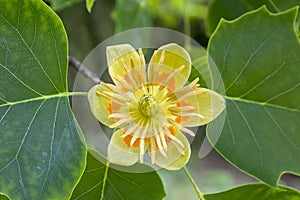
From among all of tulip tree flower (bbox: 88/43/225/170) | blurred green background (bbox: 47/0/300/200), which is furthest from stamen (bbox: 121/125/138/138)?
blurred green background (bbox: 47/0/300/200)

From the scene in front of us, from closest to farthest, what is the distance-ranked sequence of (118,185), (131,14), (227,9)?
(118,185)
(227,9)
(131,14)

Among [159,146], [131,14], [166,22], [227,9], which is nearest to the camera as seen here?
[159,146]

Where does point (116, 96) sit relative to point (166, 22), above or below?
above

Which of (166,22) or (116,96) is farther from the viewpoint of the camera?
(166,22)

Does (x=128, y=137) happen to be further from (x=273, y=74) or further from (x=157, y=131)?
(x=273, y=74)

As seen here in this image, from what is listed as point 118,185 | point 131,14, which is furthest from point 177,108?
point 131,14

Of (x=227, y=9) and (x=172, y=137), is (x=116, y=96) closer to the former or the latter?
(x=172, y=137)
